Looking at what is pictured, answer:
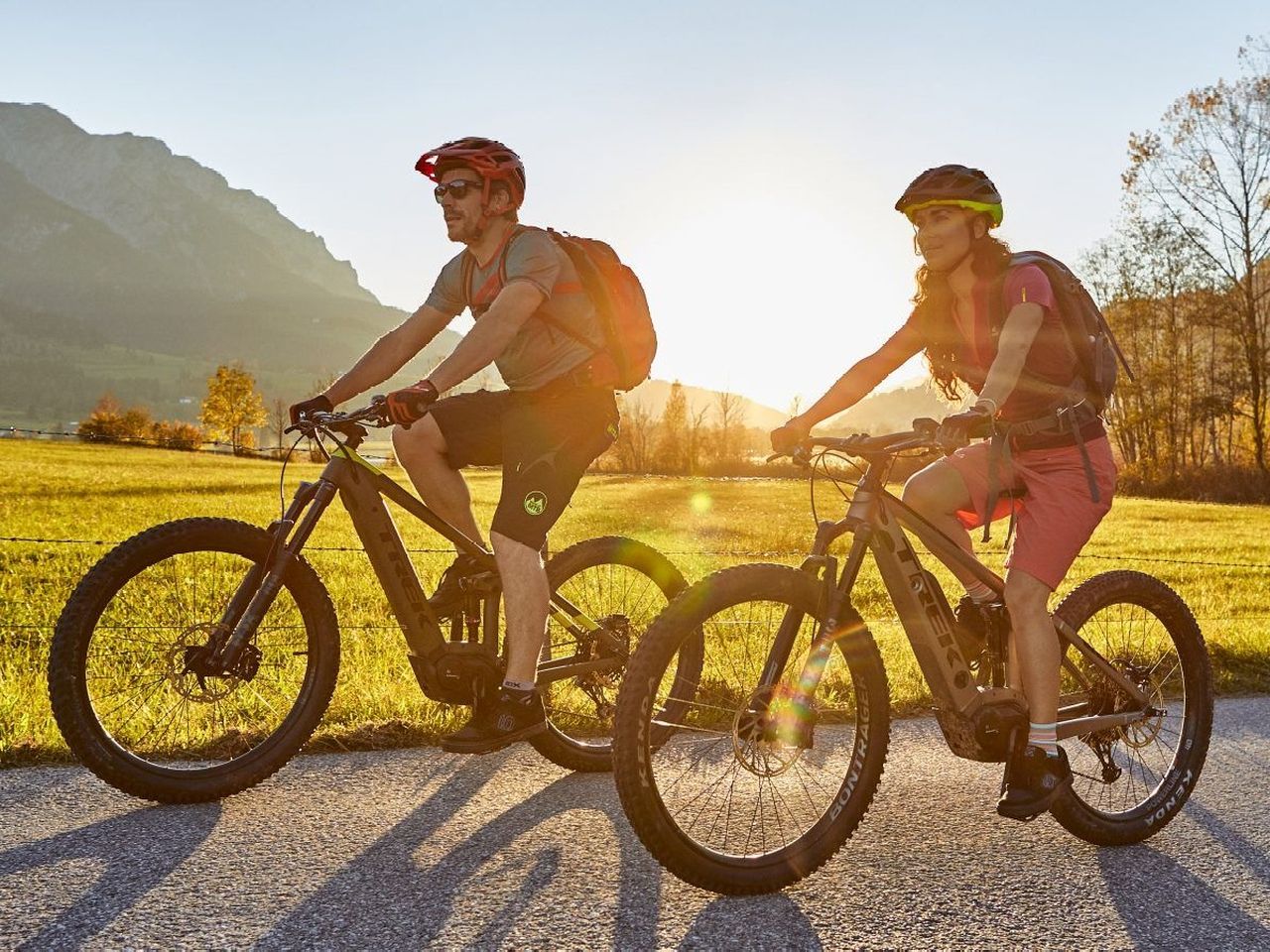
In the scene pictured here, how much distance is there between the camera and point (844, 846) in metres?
3.42

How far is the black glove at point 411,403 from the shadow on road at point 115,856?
1.61 m

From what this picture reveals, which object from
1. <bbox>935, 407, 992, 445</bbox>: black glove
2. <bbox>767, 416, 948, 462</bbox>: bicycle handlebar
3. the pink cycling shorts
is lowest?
the pink cycling shorts

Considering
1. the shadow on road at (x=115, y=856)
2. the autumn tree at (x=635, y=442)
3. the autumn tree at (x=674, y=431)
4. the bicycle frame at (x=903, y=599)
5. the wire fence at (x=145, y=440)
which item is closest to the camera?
the shadow on road at (x=115, y=856)

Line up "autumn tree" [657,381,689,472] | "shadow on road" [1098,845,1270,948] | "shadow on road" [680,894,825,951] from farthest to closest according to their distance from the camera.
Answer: "autumn tree" [657,381,689,472], "shadow on road" [1098,845,1270,948], "shadow on road" [680,894,825,951]

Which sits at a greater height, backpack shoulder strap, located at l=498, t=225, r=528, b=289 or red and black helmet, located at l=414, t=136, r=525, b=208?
red and black helmet, located at l=414, t=136, r=525, b=208

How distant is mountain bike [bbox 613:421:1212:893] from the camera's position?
3.02 metres

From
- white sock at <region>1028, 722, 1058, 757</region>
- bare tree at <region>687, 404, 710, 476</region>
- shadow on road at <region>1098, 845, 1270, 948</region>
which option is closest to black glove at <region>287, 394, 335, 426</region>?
white sock at <region>1028, 722, 1058, 757</region>

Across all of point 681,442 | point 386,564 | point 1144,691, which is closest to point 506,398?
point 386,564

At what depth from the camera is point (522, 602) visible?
3.79 metres

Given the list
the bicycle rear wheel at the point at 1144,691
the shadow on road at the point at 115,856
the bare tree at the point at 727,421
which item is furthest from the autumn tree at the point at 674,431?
the shadow on road at the point at 115,856

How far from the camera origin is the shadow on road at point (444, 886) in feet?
8.62

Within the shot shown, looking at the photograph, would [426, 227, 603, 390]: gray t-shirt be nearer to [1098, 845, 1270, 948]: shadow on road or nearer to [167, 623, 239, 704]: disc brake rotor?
A: [167, 623, 239, 704]: disc brake rotor

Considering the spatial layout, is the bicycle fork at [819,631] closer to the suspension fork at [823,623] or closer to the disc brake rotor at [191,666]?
the suspension fork at [823,623]

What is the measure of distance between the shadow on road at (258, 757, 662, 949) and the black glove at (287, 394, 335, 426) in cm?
161
